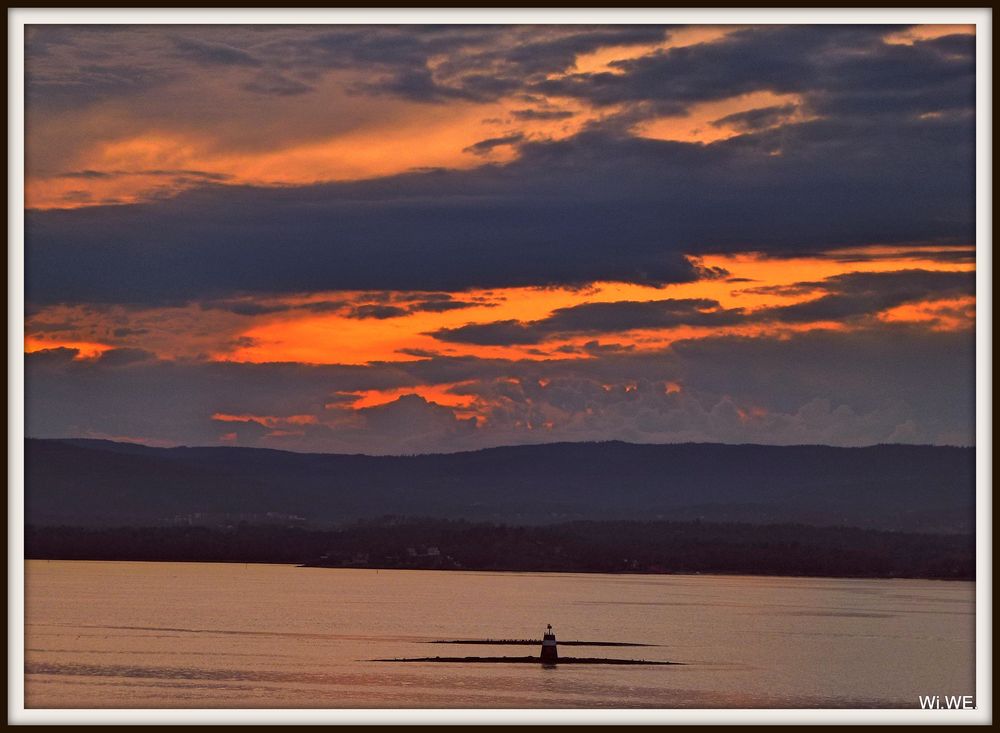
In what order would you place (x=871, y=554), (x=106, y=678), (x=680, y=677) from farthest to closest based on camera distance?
(x=871, y=554) < (x=680, y=677) < (x=106, y=678)

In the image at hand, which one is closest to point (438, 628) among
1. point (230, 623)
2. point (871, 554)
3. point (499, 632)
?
point (499, 632)

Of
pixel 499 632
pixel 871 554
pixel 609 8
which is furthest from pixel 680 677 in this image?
pixel 871 554

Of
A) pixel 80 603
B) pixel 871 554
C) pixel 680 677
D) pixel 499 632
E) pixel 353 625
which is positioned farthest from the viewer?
pixel 871 554

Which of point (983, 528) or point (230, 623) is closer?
point (983, 528)

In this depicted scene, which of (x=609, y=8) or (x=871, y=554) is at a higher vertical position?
(x=871, y=554)

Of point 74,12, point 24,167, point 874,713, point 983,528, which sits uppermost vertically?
point 74,12

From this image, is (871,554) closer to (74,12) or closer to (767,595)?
(767,595)
